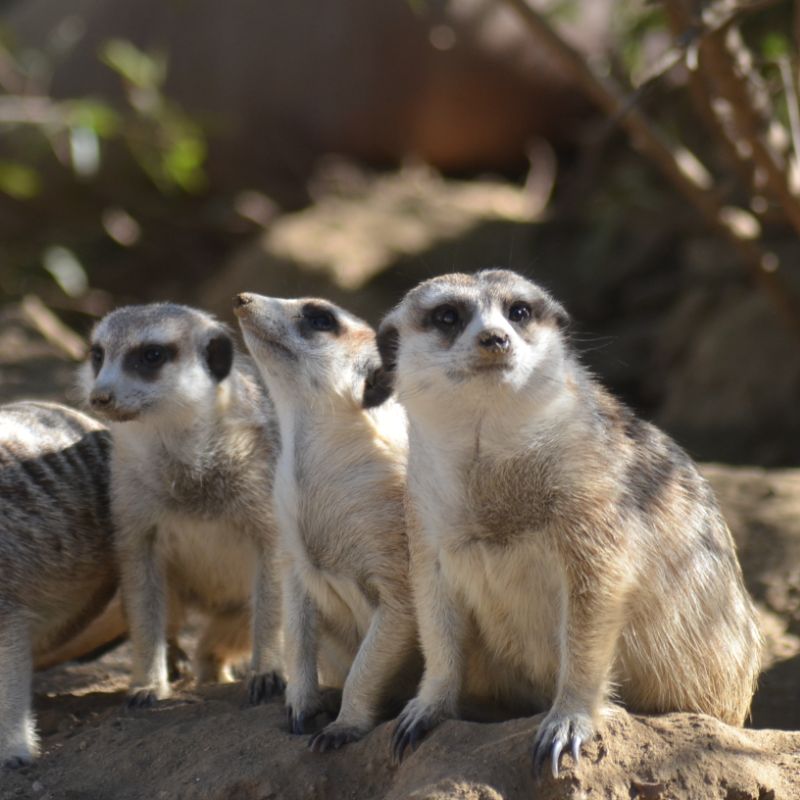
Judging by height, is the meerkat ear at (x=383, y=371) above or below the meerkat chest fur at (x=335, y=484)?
above

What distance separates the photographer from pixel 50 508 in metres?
3.56

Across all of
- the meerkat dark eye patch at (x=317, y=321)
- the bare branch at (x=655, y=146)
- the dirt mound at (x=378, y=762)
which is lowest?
the dirt mound at (x=378, y=762)

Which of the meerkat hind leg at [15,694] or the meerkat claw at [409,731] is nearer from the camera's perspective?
the meerkat claw at [409,731]

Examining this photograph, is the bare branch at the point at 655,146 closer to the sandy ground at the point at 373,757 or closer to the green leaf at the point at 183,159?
the sandy ground at the point at 373,757

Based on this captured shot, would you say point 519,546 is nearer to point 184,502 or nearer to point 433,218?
point 184,502

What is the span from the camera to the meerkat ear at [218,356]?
3.60 metres

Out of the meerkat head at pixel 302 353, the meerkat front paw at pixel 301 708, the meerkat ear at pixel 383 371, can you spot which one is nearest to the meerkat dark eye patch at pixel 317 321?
the meerkat head at pixel 302 353

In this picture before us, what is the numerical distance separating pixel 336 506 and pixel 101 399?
0.68 m

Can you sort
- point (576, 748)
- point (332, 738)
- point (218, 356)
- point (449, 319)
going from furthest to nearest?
point (218, 356), point (332, 738), point (449, 319), point (576, 748)

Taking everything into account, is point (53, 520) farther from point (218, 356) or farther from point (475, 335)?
point (475, 335)

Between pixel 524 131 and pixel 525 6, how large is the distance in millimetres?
4422

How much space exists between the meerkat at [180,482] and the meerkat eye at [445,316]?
3.10 feet

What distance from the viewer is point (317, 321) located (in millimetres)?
3264

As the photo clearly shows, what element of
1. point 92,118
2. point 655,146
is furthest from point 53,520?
point 92,118
